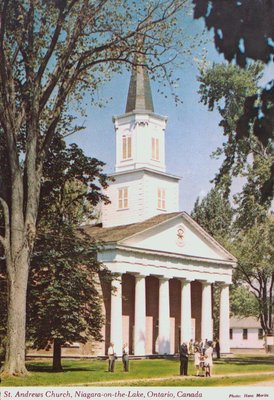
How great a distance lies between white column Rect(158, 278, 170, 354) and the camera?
1046 inches

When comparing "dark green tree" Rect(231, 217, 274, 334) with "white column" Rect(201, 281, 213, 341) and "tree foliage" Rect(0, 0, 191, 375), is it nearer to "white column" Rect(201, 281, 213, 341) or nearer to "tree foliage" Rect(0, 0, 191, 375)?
"white column" Rect(201, 281, 213, 341)

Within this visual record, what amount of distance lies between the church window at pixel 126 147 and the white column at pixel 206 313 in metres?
6.24

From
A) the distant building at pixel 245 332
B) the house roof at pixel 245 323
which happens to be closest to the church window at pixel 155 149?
the distant building at pixel 245 332

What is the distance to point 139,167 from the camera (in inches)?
1059

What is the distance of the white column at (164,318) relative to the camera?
87.1 feet

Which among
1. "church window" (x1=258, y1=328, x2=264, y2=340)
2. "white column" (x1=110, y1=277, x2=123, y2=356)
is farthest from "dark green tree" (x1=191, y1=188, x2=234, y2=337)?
"church window" (x1=258, y1=328, x2=264, y2=340)

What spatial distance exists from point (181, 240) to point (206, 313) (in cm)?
358

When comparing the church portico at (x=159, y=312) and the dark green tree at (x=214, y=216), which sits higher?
the dark green tree at (x=214, y=216)

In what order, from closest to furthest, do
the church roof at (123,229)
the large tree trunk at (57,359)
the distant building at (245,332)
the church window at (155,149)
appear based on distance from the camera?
the large tree trunk at (57,359) → the church roof at (123,229) → the church window at (155,149) → the distant building at (245,332)

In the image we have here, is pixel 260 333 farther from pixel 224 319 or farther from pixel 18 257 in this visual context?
pixel 18 257

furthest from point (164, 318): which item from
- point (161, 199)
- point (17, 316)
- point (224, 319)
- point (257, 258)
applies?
point (17, 316)

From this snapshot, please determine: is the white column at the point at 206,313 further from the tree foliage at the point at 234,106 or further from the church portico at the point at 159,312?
the tree foliage at the point at 234,106

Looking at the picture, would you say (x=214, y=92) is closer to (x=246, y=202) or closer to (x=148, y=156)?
(x=246, y=202)

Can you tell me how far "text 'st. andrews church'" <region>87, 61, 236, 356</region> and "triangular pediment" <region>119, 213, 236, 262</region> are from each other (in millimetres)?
36
